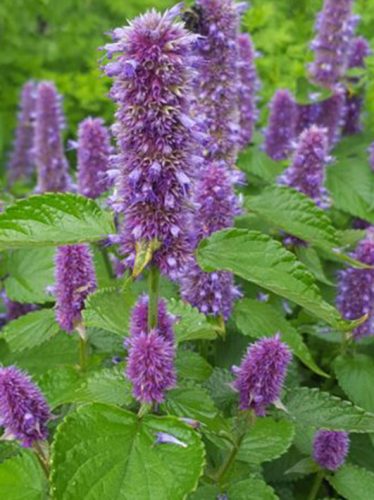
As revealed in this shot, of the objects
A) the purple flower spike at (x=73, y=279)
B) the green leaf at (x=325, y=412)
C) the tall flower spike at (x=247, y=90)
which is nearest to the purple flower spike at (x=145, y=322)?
the purple flower spike at (x=73, y=279)

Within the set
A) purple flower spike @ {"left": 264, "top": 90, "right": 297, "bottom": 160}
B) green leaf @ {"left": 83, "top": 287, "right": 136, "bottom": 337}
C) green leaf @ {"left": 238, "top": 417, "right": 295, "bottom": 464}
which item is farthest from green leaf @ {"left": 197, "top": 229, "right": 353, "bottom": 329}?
purple flower spike @ {"left": 264, "top": 90, "right": 297, "bottom": 160}

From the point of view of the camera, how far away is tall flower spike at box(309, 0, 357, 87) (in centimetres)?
338

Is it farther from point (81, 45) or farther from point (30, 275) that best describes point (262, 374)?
point (81, 45)

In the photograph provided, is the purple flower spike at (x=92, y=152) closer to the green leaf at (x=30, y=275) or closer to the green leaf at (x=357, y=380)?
the green leaf at (x=30, y=275)

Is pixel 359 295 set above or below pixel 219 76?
below

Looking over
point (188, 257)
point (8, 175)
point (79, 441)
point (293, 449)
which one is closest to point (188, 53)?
point (188, 257)

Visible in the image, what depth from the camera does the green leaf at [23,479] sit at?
5.32 ft

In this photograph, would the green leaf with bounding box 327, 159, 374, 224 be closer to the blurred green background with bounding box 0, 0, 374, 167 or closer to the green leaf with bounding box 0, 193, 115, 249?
the blurred green background with bounding box 0, 0, 374, 167

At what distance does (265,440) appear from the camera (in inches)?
67.8

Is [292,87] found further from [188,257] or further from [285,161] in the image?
[188,257]

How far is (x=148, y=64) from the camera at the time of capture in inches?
51.5

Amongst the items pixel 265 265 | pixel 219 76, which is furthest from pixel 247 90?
pixel 265 265

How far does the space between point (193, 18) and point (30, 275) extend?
38.4 inches

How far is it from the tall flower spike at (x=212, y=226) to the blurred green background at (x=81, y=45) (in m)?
2.54
